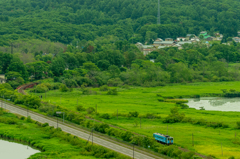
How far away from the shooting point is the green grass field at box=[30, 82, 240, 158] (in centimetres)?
5491

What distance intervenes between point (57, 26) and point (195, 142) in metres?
130

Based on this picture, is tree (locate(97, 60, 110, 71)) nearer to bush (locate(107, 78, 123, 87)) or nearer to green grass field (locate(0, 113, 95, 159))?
bush (locate(107, 78, 123, 87))

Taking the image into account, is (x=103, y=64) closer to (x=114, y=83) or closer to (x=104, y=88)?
(x=114, y=83)

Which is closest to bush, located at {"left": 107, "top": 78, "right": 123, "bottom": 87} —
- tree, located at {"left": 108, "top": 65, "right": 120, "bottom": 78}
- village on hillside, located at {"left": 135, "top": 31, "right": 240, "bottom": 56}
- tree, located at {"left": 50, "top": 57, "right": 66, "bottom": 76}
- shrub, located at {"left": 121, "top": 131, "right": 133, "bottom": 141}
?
tree, located at {"left": 108, "top": 65, "right": 120, "bottom": 78}

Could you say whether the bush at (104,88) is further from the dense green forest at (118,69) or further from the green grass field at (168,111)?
the dense green forest at (118,69)

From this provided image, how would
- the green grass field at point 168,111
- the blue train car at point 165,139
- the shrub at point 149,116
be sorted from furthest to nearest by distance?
the shrub at point 149,116 → the green grass field at point 168,111 → the blue train car at point 165,139

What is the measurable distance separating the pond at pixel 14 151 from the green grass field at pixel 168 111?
1572 centimetres

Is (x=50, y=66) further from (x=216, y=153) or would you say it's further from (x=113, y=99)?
(x=216, y=153)

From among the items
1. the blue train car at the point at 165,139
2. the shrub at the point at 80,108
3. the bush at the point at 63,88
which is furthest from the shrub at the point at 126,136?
the bush at the point at 63,88

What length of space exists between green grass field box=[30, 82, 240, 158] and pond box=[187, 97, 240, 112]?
4.07 meters

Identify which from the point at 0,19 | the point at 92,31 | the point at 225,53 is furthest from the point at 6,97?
the point at 0,19

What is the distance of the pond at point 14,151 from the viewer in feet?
171

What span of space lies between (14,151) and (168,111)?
32.1 meters

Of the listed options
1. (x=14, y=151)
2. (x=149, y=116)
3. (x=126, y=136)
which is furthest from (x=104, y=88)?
(x=14, y=151)
